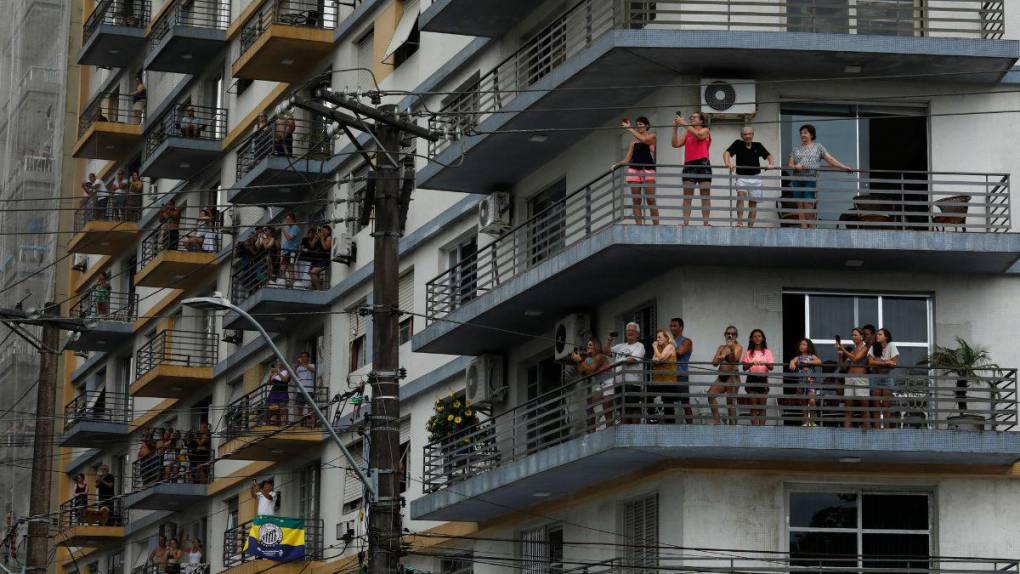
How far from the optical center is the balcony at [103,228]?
5916 cm

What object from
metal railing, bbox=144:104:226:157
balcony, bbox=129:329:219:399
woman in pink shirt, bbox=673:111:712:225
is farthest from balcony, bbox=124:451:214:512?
woman in pink shirt, bbox=673:111:712:225

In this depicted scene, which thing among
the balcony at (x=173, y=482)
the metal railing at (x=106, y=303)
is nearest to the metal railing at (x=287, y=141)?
the balcony at (x=173, y=482)

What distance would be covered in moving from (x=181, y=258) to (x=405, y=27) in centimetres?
1179

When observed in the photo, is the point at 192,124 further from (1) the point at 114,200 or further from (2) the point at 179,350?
(1) the point at 114,200

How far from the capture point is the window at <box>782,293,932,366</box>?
3212 centimetres

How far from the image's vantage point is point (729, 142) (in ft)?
107

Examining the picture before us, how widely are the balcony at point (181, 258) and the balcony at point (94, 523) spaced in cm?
603

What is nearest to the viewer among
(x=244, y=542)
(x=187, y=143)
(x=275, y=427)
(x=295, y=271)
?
(x=275, y=427)

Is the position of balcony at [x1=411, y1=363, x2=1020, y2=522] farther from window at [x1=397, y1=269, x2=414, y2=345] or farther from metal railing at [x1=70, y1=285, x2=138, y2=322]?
metal railing at [x1=70, y1=285, x2=138, y2=322]

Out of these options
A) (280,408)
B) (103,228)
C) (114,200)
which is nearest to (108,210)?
(114,200)

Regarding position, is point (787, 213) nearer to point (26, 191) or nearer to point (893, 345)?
point (893, 345)

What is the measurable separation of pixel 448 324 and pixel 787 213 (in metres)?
7.44

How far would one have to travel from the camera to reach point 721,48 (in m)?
31.8

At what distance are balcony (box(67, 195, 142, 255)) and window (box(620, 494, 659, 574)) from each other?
95.3ft
